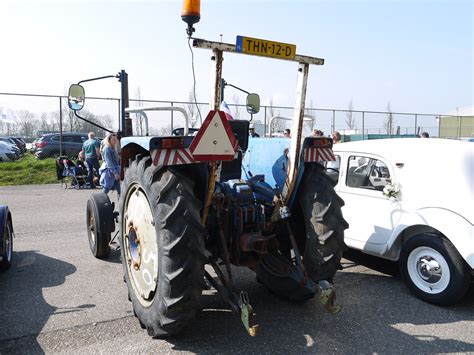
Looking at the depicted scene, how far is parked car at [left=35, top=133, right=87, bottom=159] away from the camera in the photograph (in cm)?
1884

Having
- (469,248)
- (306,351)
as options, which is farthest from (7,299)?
(469,248)

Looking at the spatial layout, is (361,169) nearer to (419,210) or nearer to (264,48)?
(419,210)

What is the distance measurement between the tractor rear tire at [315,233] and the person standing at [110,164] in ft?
10.8

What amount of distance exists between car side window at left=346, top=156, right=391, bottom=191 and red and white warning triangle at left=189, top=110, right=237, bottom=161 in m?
2.76

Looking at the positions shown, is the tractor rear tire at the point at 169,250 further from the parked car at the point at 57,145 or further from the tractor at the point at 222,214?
the parked car at the point at 57,145

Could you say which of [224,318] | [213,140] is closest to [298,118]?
[213,140]

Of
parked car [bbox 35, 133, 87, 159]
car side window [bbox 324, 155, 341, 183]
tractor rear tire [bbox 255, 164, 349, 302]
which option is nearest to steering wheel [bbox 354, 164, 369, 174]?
car side window [bbox 324, 155, 341, 183]

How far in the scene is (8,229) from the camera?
5254 mm

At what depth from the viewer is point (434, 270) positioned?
4.33 m

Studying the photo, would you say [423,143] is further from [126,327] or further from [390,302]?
[126,327]

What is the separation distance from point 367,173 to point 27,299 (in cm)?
421

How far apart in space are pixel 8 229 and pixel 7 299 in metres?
1.31

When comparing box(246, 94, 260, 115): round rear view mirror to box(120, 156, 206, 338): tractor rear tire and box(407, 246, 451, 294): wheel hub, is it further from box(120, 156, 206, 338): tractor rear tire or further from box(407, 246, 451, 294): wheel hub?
box(407, 246, 451, 294): wheel hub

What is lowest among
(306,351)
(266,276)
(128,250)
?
(306,351)
